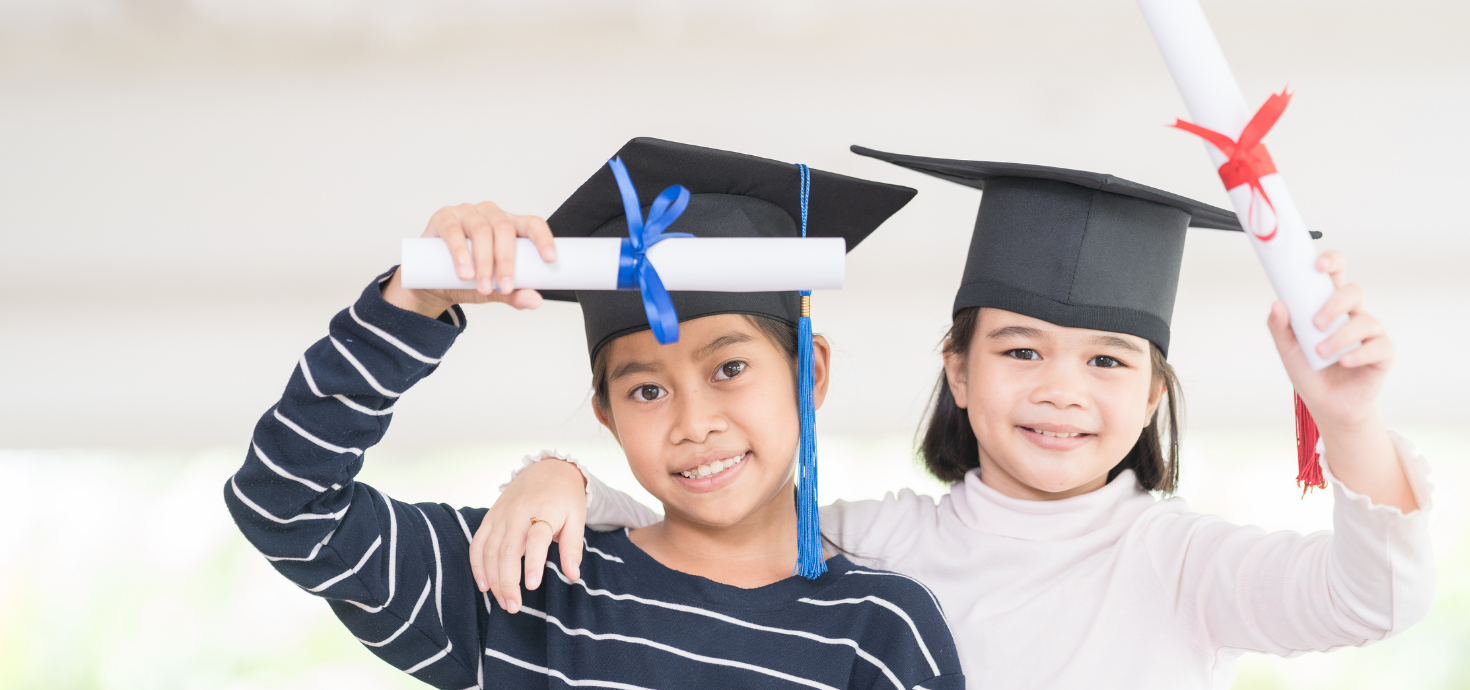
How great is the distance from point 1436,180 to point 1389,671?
1077 millimetres

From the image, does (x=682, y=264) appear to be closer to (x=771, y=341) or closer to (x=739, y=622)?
(x=771, y=341)

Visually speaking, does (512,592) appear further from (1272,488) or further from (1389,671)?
(1389,671)

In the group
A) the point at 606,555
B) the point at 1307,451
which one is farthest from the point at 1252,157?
the point at 606,555

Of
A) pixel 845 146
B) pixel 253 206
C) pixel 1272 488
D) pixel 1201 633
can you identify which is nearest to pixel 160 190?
pixel 253 206

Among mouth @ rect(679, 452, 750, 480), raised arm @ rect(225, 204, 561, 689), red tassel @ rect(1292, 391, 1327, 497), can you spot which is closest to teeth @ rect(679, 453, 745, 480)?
mouth @ rect(679, 452, 750, 480)

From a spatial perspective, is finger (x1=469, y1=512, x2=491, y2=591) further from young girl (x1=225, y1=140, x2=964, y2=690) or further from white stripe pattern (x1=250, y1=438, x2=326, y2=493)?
white stripe pattern (x1=250, y1=438, x2=326, y2=493)

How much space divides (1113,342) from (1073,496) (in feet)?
0.74

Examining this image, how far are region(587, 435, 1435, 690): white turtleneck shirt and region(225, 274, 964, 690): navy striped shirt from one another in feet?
0.43

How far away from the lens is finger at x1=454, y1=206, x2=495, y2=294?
102 centimetres

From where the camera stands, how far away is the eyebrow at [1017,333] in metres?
1.42

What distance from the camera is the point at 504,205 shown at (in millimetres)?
2527

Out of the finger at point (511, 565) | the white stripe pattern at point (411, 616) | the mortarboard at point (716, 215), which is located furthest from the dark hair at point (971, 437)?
the white stripe pattern at point (411, 616)

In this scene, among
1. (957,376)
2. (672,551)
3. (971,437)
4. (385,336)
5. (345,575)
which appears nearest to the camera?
(385,336)

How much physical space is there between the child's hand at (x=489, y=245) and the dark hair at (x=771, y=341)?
0.32 m
